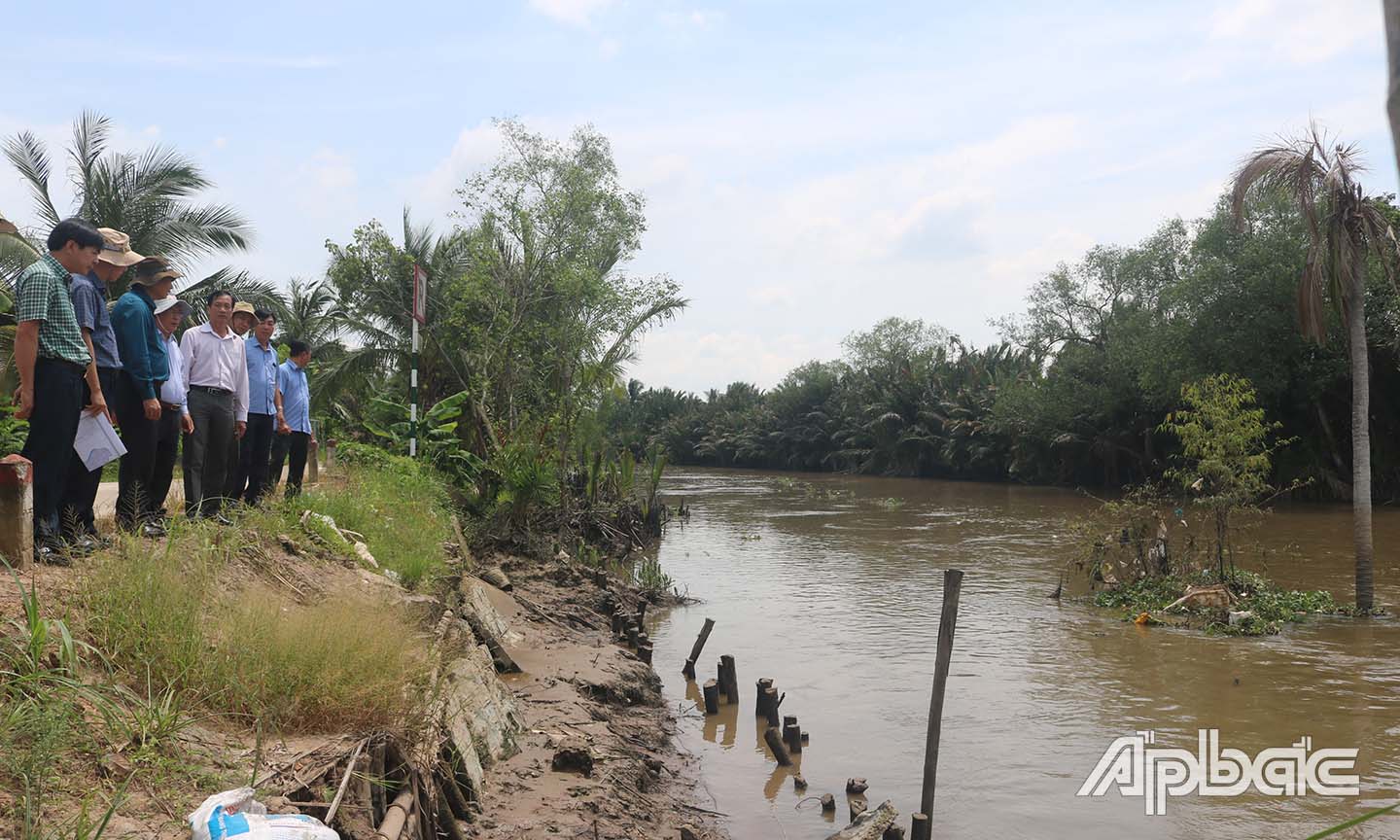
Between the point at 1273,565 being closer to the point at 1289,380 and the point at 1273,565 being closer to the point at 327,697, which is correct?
the point at 1289,380

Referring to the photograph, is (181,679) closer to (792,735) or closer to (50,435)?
(50,435)

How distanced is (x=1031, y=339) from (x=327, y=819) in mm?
48185

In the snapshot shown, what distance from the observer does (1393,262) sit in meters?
12.9

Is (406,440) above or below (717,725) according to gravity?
above

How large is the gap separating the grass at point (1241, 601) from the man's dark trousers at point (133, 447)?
474 inches

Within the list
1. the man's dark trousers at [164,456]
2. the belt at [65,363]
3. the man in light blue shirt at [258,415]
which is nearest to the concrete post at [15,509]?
the belt at [65,363]

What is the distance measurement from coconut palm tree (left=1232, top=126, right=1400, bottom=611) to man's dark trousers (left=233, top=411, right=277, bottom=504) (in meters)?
11.5

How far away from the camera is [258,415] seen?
28.2 ft

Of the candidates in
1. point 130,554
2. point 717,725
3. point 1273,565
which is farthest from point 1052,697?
point 1273,565

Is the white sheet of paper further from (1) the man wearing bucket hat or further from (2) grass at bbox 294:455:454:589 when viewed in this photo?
(2) grass at bbox 294:455:454:589

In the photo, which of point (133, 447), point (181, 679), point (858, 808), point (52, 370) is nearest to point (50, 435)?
point (52, 370)

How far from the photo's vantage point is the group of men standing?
5.21 meters

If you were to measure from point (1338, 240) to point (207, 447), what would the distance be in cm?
1280

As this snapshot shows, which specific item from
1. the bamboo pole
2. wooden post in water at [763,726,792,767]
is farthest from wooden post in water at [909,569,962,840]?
the bamboo pole
